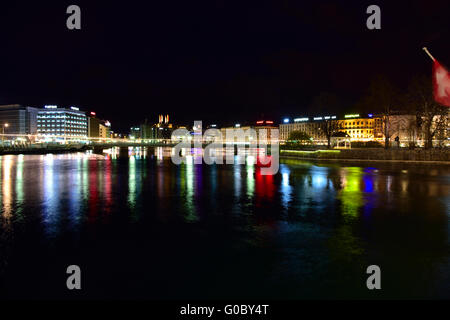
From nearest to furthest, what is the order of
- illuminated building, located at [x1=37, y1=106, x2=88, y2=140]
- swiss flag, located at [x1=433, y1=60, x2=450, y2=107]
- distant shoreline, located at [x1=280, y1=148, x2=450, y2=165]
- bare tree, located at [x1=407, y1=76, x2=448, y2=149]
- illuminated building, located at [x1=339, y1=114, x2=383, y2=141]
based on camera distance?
swiss flag, located at [x1=433, y1=60, x2=450, y2=107]
distant shoreline, located at [x1=280, y1=148, x2=450, y2=165]
bare tree, located at [x1=407, y1=76, x2=448, y2=149]
illuminated building, located at [x1=339, y1=114, x2=383, y2=141]
illuminated building, located at [x1=37, y1=106, x2=88, y2=140]

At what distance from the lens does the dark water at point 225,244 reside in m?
5.29

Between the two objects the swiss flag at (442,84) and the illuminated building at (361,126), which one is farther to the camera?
the illuminated building at (361,126)

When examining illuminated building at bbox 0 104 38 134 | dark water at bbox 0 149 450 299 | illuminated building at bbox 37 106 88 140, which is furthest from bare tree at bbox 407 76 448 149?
illuminated building at bbox 0 104 38 134

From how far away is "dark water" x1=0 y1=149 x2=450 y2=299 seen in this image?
5285 millimetres

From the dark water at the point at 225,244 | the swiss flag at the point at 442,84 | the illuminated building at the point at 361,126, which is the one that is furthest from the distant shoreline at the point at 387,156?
the illuminated building at the point at 361,126

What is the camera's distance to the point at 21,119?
16862 cm

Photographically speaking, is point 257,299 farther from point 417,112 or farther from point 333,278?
point 417,112

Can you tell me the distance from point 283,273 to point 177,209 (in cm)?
577

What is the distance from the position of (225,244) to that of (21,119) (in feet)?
619

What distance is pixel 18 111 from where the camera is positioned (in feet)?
554

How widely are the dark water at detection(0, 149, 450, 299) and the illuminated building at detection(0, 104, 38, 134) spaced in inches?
7024

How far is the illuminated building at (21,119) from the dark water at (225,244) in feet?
585

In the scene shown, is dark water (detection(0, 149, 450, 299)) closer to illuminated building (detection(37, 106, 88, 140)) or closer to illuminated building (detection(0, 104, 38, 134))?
illuminated building (detection(37, 106, 88, 140))

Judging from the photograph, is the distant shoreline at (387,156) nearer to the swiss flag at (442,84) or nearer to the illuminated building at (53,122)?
the swiss flag at (442,84)
